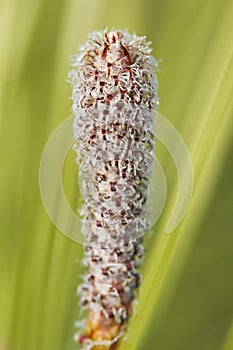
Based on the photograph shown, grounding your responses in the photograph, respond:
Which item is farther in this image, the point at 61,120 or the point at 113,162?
the point at 61,120

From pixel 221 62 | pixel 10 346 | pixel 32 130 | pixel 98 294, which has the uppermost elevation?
pixel 221 62

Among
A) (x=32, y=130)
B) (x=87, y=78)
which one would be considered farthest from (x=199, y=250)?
(x=87, y=78)

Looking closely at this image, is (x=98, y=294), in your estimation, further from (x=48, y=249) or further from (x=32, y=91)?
(x=32, y=91)
